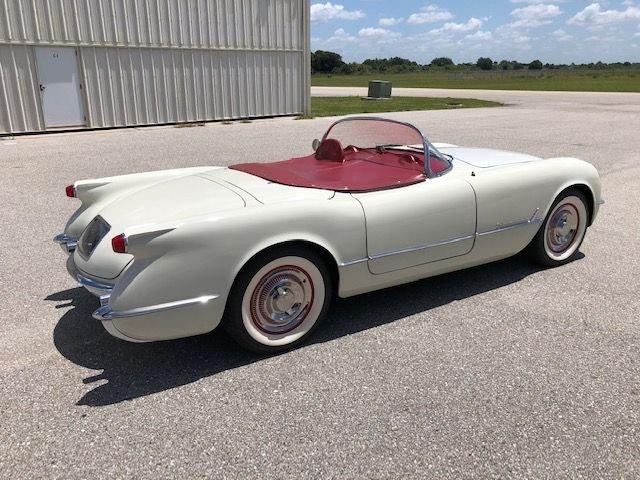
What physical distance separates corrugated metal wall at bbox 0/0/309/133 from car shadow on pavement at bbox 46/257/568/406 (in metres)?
11.6

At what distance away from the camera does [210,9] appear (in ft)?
50.8

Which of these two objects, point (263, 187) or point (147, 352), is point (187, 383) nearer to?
point (147, 352)

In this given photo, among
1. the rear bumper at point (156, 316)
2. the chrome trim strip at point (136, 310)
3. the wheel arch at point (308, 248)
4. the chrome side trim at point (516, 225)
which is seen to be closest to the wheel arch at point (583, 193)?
the chrome side trim at point (516, 225)

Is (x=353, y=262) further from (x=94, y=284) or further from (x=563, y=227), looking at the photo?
(x=563, y=227)

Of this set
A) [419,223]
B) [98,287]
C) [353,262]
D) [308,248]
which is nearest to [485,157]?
[419,223]

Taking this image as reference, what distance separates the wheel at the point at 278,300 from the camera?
2811mm

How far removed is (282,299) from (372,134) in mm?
1651

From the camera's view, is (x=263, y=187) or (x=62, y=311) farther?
(x=62, y=311)

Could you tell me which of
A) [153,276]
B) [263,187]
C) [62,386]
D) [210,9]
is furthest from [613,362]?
[210,9]

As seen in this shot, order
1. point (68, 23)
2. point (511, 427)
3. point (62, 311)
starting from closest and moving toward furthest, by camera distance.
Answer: point (511, 427)
point (62, 311)
point (68, 23)

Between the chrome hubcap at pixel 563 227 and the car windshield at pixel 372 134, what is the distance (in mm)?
1354

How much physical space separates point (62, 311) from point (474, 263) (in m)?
2.80

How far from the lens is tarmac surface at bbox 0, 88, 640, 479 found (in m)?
2.20

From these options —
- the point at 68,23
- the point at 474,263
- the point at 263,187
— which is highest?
the point at 68,23
